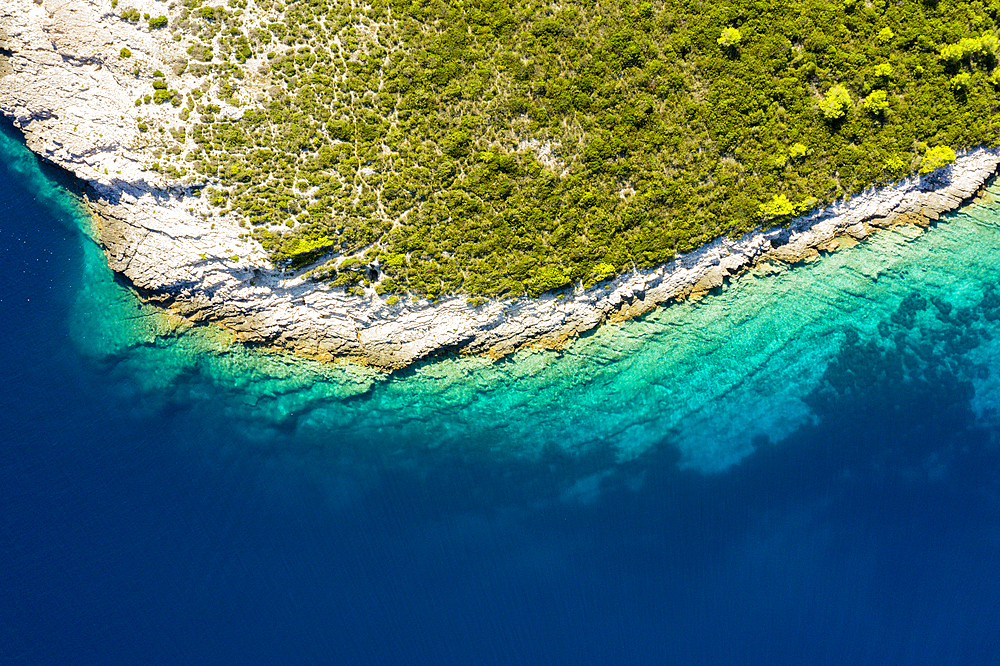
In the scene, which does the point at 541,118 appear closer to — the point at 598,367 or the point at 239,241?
the point at 598,367

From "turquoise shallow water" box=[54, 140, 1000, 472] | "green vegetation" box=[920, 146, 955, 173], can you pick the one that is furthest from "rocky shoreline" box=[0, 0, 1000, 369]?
"turquoise shallow water" box=[54, 140, 1000, 472]

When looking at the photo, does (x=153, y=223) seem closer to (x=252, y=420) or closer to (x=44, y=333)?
(x=44, y=333)

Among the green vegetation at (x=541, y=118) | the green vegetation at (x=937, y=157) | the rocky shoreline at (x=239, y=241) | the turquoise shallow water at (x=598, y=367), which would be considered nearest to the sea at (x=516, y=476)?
the turquoise shallow water at (x=598, y=367)

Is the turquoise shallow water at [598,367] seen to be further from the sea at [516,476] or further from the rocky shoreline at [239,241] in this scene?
the rocky shoreline at [239,241]

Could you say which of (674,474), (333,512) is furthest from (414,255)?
(674,474)

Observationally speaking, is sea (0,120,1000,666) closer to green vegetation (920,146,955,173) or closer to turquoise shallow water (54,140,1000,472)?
turquoise shallow water (54,140,1000,472)

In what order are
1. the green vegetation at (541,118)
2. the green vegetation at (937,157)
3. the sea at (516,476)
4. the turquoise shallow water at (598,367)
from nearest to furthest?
the green vegetation at (541,118) → the green vegetation at (937,157) → the sea at (516,476) → the turquoise shallow water at (598,367)
